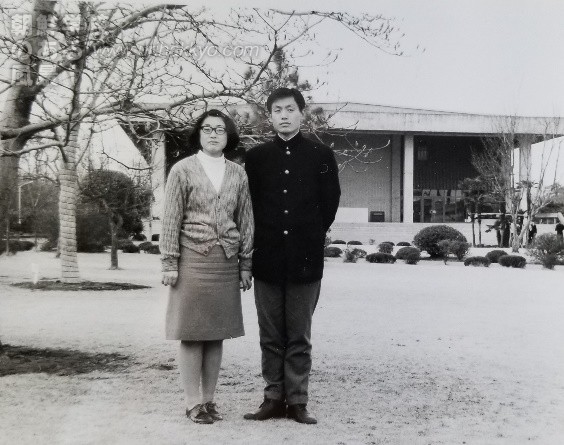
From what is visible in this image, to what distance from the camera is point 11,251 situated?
5.13 m

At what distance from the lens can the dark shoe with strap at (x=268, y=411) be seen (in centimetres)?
281

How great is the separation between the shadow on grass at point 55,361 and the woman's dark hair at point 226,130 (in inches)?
64.4

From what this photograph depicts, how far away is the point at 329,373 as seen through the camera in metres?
3.90

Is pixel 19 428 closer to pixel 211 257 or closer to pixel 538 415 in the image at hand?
pixel 211 257

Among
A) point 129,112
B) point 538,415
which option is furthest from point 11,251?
point 538,415

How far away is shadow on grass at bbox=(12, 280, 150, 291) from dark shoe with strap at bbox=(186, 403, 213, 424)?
3.53 metres

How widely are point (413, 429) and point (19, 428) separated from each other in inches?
63.9

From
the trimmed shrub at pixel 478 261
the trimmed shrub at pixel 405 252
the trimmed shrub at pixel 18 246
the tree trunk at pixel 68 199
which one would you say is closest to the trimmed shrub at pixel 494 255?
the trimmed shrub at pixel 478 261

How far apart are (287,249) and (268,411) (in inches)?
27.5

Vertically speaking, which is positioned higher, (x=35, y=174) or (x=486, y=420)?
(x=35, y=174)

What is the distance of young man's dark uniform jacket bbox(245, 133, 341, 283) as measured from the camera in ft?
9.33

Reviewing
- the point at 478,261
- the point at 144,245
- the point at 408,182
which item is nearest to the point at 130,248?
the point at 144,245

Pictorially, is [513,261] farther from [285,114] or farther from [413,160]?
[413,160]

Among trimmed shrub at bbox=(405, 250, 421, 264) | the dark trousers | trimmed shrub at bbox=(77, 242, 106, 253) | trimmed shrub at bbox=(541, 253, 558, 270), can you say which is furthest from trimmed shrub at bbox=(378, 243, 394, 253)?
the dark trousers
